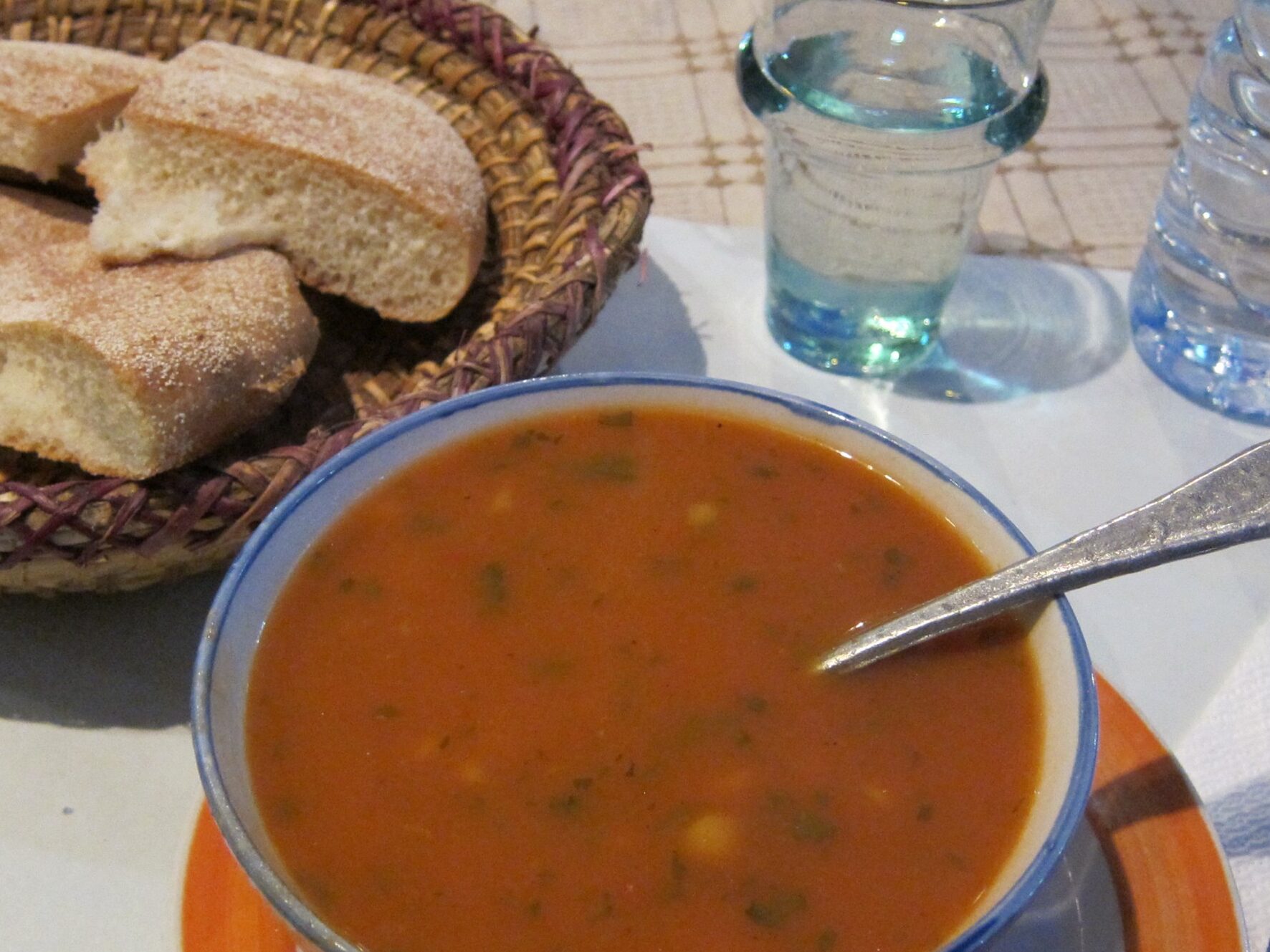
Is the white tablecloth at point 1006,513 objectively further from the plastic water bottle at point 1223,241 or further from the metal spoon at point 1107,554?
the metal spoon at point 1107,554

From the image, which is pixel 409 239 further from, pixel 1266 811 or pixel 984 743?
pixel 1266 811

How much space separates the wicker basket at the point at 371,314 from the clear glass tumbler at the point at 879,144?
0.18 meters

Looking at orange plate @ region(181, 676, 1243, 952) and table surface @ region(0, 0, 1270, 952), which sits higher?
orange plate @ region(181, 676, 1243, 952)

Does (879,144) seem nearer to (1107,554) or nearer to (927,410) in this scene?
(927,410)

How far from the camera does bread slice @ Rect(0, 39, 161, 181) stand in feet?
4.01

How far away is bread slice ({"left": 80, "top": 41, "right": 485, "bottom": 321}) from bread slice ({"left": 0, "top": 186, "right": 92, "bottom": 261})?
0.17 feet

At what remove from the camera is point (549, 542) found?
0.79 metres

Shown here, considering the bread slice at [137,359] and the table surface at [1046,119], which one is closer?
the bread slice at [137,359]

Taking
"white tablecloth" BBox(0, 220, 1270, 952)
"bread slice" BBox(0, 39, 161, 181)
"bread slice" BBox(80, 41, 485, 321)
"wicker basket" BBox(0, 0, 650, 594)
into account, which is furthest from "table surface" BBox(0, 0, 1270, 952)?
"bread slice" BBox(0, 39, 161, 181)

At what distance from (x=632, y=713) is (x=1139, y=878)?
375 mm

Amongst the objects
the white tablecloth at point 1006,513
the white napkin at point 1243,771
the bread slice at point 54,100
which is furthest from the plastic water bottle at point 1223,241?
the bread slice at point 54,100

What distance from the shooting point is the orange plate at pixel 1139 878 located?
76 centimetres

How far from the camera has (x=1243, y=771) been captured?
940 mm

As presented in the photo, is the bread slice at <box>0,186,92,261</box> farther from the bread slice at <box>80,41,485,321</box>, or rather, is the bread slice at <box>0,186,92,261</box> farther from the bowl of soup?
the bowl of soup
